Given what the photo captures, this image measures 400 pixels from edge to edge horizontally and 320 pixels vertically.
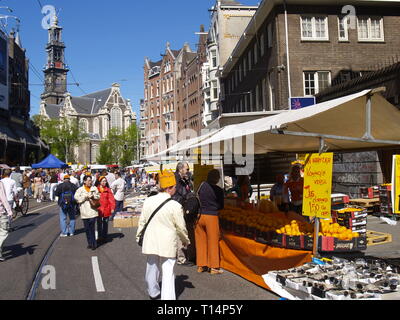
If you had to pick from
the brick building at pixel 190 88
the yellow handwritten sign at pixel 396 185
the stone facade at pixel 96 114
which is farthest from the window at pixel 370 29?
the stone facade at pixel 96 114

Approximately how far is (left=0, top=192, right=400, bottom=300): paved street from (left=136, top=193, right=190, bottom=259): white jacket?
104 cm

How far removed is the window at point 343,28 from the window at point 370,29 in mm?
755

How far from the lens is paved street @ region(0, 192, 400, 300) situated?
637 centimetres

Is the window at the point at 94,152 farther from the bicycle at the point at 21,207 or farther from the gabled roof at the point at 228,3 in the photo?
the bicycle at the point at 21,207

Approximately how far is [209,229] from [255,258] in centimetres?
103

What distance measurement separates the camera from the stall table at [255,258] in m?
6.67

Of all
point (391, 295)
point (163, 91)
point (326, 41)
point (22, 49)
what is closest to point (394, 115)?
point (391, 295)

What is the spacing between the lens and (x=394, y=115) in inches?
253


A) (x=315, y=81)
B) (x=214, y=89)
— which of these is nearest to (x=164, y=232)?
(x=315, y=81)

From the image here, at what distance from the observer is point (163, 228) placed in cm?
562
